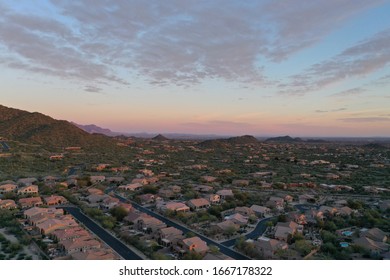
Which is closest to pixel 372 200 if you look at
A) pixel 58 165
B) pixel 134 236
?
pixel 134 236

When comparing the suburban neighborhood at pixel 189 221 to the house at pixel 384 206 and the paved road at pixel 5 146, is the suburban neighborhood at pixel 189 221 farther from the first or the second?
the paved road at pixel 5 146

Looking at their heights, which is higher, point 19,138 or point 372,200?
point 19,138

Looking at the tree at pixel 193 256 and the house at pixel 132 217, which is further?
the house at pixel 132 217

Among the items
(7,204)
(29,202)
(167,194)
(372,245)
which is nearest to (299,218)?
(372,245)

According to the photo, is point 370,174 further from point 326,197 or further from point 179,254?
point 179,254

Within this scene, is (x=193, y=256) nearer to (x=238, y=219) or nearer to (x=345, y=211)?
(x=238, y=219)

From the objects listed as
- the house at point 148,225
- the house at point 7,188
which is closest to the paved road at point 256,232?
the house at point 148,225

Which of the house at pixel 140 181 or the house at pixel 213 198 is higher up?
the house at pixel 140 181
